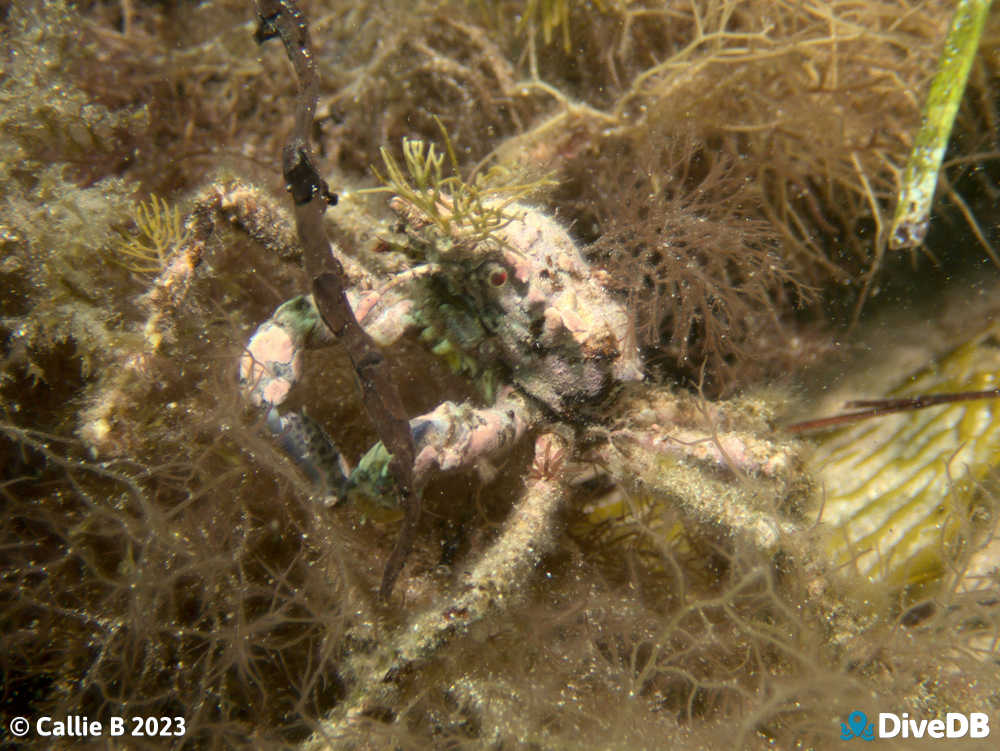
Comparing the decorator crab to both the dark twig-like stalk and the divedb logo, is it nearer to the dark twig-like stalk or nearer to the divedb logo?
the dark twig-like stalk

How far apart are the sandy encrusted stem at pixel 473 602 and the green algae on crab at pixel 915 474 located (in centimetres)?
137

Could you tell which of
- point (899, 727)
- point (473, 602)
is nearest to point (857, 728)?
point (899, 727)

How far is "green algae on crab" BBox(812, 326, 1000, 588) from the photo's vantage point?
2416 millimetres

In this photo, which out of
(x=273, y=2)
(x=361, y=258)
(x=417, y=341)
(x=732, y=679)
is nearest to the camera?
(x=273, y=2)

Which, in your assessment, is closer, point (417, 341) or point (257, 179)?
point (417, 341)

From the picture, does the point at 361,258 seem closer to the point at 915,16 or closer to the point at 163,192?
the point at 163,192

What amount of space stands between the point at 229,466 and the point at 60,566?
37.6 inches

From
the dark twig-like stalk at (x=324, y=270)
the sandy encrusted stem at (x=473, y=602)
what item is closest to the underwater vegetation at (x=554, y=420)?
the sandy encrusted stem at (x=473, y=602)

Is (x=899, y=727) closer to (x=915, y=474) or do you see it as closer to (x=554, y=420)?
(x=915, y=474)

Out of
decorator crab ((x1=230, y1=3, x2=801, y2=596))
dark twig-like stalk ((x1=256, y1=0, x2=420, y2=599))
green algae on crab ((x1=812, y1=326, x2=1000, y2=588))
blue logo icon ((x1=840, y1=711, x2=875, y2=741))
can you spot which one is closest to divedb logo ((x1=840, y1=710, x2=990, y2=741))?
blue logo icon ((x1=840, y1=711, x2=875, y2=741))

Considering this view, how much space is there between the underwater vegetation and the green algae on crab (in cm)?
2

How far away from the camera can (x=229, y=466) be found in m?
2.31

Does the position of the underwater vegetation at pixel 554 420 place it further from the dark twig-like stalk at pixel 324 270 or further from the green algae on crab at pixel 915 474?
the dark twig-like stalk at pixel 324 270

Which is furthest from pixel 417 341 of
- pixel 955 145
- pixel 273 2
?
pixel 955 145
